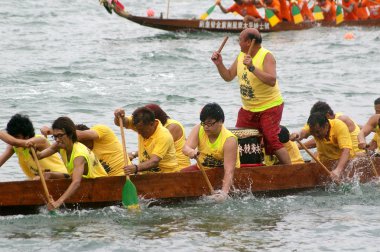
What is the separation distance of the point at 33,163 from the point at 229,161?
82.8 inches

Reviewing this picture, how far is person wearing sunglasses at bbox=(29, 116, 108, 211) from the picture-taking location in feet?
33.7

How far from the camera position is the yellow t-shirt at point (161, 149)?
10.9m

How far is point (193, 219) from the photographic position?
1096 centimetres

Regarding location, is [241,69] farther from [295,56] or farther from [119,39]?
[119,39]

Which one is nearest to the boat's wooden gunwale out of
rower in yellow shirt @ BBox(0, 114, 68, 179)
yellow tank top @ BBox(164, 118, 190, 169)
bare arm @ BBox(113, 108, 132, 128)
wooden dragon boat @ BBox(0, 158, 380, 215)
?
wooden dragon boat @ BBox(0, 158, 380, 215)

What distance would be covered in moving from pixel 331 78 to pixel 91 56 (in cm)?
597

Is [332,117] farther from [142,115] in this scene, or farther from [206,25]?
[206,25]

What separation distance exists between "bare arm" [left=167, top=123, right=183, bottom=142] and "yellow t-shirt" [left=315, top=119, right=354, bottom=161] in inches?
66.9

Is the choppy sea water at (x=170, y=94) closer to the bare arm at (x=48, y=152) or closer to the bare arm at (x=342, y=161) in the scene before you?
the bare arm at (x=342, y=161)

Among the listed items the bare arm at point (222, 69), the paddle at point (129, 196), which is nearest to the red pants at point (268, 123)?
the bare arm at point (222, 69)

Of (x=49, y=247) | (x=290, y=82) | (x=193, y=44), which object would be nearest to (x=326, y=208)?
(x=49, y=247)

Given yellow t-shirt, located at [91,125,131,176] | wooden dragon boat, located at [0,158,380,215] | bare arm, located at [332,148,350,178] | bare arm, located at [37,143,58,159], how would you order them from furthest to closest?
bare arm, located at [332,148,350,178]
yellow t-shirt, located at [91,125,131,176]
bare arm, located at [37,143,58,159]
wooden dragon boat, located at [0,158,380,215]

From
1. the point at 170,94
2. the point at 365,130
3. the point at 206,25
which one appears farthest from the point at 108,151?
the point at 206,25

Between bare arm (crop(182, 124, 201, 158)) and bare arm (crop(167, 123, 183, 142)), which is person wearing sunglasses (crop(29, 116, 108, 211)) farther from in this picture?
bare arm (crop(167, 123, 183, 142))
